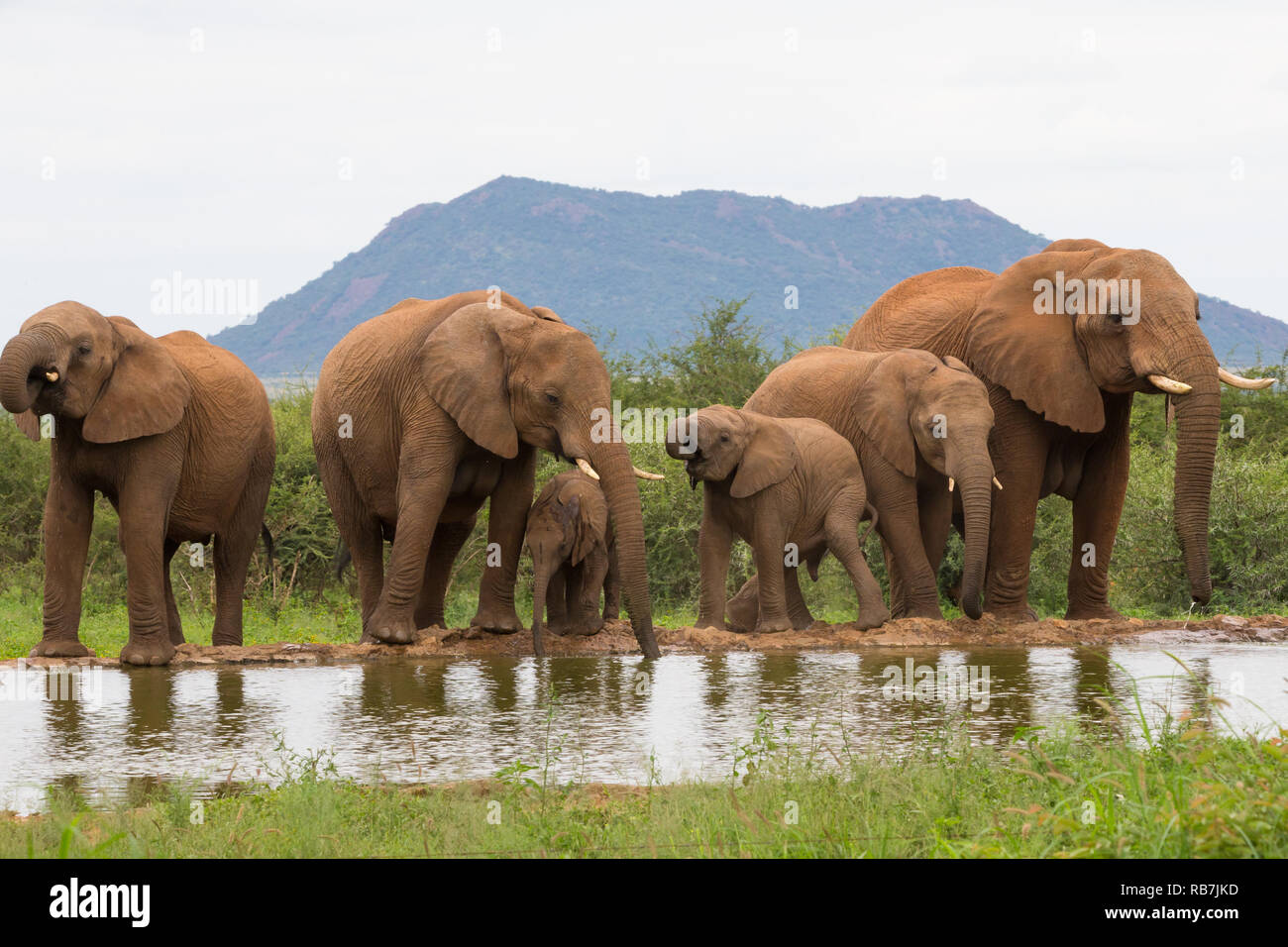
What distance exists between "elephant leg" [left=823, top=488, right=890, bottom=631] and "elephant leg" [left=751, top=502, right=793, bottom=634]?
0.47 m

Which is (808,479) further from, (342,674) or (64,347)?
(64,347)

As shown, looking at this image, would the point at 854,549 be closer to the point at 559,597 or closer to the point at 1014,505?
the point at 1014,505

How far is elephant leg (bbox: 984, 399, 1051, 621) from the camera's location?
14820mm

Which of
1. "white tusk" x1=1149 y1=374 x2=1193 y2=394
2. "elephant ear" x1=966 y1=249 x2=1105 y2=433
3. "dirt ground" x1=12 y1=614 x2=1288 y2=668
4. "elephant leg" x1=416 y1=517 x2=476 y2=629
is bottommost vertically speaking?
"dirt ground" x1=12 y1=614 x2=1288 y2=668

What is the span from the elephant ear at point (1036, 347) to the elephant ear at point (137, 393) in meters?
7.19

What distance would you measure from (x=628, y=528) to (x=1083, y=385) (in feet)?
15.2

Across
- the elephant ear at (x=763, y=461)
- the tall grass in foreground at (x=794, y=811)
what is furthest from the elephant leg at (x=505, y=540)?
the tall grass in foreground at (x=794, y=811)

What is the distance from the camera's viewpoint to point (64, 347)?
39.0 feet

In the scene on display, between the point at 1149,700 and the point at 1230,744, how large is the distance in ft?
10.8

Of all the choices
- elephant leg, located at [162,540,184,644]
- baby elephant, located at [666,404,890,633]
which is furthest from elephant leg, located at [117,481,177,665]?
baby elephant, located at [666,404,890,633]

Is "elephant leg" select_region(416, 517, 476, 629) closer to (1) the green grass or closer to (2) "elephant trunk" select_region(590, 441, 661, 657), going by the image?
(2) "elephant trunk" select_region(590, 441, 661, 657)

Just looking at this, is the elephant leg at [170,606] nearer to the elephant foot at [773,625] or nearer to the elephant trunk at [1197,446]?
the elephant foot at [773,625]

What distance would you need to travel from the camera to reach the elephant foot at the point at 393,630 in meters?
13.2
